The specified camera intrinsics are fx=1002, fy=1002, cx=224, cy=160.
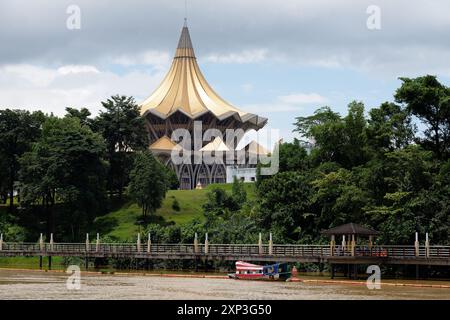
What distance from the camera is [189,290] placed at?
4519 cm

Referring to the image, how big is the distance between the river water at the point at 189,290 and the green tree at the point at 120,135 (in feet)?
125

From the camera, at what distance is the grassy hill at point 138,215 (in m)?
81.8

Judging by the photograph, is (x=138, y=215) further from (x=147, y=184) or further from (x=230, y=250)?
(x=230, y=250)

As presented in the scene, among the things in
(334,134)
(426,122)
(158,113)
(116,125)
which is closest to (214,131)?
(158,113)

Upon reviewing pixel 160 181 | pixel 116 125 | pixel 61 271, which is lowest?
pixel 61 271

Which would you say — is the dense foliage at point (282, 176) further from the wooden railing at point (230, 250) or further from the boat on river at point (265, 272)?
the boat on river at point (265, 272)

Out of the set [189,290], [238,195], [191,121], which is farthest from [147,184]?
[191,121]

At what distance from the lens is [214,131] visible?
12569 cm

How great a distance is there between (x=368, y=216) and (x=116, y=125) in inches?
1459

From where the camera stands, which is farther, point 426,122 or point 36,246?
point 36,246

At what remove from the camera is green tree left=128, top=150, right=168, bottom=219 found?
82.3m

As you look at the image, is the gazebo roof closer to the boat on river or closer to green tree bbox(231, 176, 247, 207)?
the boat on river

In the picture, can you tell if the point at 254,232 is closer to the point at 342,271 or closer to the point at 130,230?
the point at 342,271

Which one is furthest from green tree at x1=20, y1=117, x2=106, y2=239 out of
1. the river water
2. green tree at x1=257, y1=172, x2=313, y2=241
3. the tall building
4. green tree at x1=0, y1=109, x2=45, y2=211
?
the tall building
